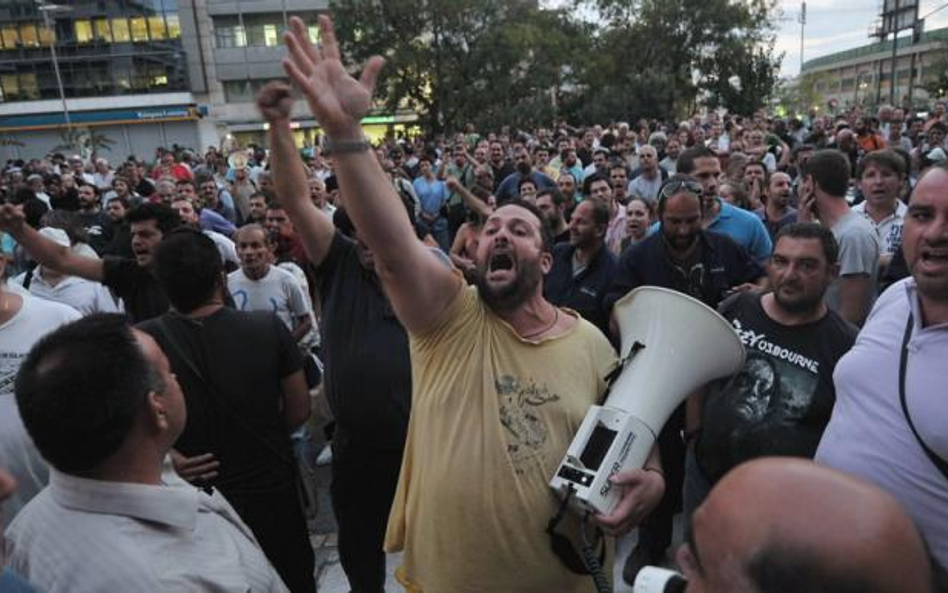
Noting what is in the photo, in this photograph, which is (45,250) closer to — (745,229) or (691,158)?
(745,229)

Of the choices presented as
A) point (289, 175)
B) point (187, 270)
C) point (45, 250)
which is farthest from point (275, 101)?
point (45, 250)

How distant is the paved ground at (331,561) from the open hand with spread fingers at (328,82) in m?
2.61

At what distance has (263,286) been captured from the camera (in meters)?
4.22

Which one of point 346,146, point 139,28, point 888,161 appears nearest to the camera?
point 346,146

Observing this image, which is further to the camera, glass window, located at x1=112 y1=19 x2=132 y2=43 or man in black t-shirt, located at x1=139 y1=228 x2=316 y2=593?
glass window, located at x1=112 y1=19 x2=132 y2=43

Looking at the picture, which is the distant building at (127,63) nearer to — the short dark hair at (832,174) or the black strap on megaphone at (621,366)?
the short dark hair at (832,174)

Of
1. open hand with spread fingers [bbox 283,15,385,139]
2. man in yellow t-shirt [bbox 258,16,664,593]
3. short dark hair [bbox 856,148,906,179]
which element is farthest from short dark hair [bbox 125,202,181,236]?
short dark hair [bbox 856,148,906,179]

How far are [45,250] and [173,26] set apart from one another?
156 ft

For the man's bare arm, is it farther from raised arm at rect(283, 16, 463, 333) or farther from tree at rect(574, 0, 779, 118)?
tree at rect(574, 0, 779, 118)

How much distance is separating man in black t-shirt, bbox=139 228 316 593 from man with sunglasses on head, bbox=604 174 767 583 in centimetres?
186

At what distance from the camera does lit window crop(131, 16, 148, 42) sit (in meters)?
42.4

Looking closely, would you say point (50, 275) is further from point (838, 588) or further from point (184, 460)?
point (838, 588)

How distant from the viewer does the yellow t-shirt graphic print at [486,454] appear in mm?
1800

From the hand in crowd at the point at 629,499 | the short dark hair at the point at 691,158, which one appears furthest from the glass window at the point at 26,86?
the hand in crowd at the point at 629,499
